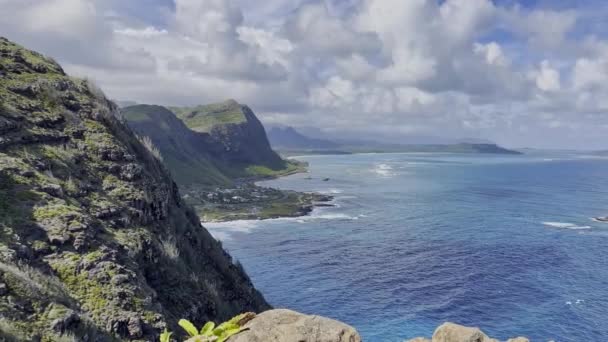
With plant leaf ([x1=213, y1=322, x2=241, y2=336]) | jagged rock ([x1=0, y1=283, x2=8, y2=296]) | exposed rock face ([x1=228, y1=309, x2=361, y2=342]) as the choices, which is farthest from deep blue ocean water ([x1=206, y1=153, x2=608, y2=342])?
jagged rock ([x1=0, y1=283, x2=8, y2=296])

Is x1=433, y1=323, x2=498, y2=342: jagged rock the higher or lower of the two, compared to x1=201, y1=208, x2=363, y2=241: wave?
higher

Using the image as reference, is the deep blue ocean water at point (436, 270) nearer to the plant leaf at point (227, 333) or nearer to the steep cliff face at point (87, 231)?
the steep cliff face at point (87, 231)

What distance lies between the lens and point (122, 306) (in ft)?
77.4

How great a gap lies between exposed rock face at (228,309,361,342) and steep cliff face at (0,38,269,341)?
9792 millimetres

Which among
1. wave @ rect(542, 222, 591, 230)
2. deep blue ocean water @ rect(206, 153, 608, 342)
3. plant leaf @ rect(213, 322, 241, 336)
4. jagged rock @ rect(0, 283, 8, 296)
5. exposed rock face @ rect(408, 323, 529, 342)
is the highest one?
jagged rock @ rect(0, 283, 8, 296)

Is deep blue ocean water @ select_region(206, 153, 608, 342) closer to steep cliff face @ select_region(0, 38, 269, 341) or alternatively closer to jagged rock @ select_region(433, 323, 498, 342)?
steep cliff face @ select_region(0, 38, 269, 341)

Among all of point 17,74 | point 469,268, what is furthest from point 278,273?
point 17,74

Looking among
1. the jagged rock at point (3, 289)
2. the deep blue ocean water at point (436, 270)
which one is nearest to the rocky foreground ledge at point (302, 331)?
the jagged rock at point (3, 289)

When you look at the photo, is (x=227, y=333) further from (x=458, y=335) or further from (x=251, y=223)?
(x=251, y=223)

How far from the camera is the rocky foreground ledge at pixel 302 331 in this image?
1489cm

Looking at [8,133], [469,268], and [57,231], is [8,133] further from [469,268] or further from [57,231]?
[469,268]

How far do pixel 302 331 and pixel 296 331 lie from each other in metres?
0.20

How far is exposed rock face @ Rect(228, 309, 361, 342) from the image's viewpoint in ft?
48.8

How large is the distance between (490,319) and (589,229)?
86.1 m
